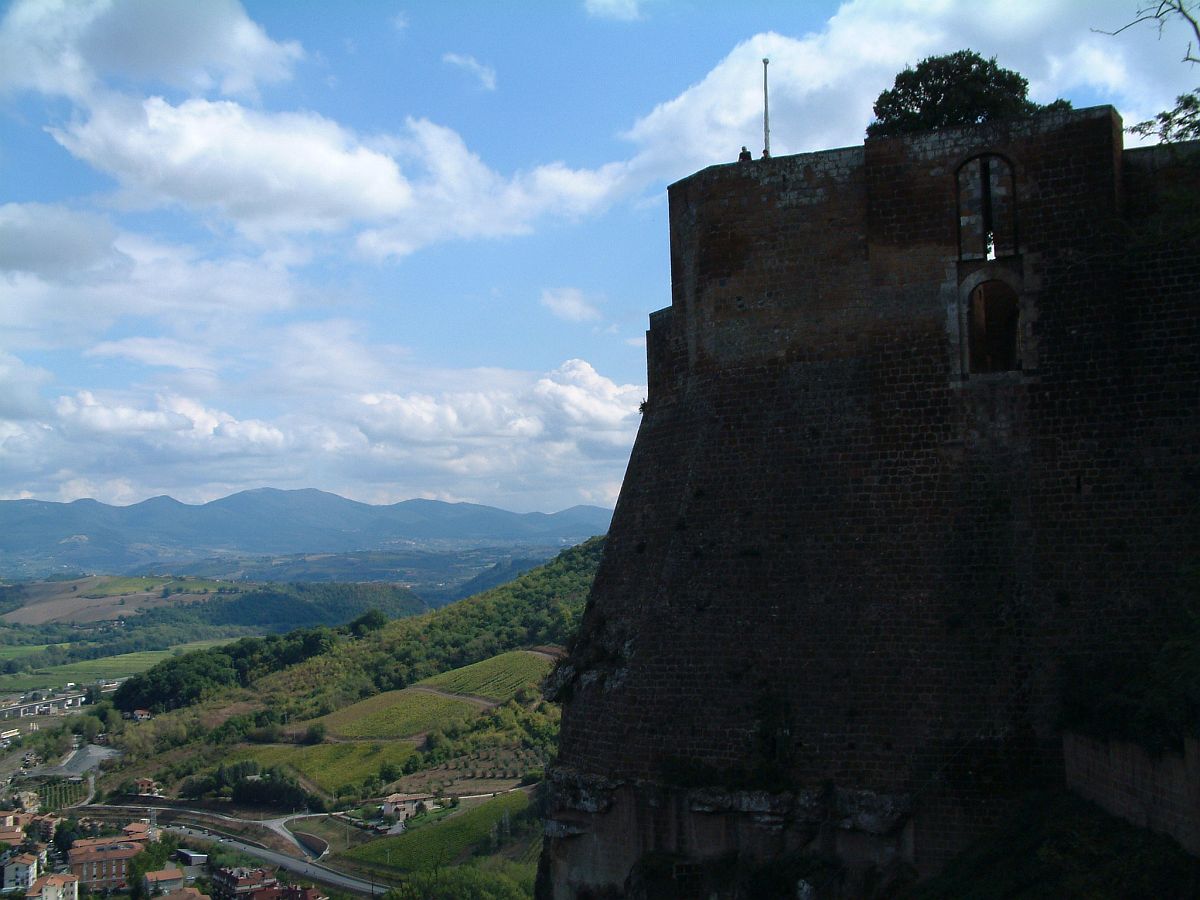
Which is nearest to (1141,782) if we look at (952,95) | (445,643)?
(952,95)

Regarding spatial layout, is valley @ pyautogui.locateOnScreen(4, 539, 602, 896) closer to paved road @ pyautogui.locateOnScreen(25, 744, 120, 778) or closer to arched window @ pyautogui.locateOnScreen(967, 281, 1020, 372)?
paved road @ pyautogui.locateOnScreen(25, 744, 120, 778)

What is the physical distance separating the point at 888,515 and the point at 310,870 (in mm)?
65410

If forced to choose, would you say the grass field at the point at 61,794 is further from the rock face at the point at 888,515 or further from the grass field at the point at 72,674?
the rock face at the point at 888,515

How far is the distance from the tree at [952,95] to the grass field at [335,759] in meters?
72.7

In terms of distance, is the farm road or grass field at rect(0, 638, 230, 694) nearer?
the farm road

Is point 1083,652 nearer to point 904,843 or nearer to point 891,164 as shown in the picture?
point 904,843

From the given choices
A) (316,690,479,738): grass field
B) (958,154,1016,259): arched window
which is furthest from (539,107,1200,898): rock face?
(316,690,479,738): grass field

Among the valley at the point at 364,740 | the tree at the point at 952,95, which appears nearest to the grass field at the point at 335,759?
the valley at the point at 364,740

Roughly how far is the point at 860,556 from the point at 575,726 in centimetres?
451

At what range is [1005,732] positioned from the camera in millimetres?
13180

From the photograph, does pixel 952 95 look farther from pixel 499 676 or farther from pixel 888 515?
pixel 499 676

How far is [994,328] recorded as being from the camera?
15.6 m

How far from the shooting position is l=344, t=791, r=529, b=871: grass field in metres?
61.6

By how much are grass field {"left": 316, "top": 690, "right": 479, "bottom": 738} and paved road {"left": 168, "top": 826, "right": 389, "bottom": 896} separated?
50.5 ft
